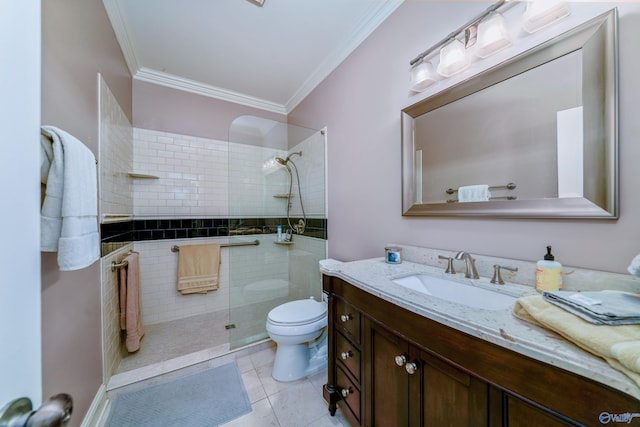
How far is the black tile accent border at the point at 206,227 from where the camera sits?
2.29 metres

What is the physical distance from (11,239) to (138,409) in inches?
67.6

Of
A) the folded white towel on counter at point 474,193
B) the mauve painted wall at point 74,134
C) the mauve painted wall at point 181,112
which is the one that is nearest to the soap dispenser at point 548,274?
the folded white towel on counter at point 474,193

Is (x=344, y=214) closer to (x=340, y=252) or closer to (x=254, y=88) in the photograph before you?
(x=340, y=252)

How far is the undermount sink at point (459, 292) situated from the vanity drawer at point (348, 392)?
595 mm

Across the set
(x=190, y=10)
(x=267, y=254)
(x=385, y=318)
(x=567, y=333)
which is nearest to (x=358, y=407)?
(x=385, y=318)

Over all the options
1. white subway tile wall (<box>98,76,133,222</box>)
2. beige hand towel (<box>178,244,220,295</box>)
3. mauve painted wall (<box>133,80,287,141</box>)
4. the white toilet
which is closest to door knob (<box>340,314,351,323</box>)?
the white toilet

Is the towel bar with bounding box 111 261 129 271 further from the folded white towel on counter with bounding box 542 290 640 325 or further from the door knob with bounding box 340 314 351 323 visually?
the folded white towel on counter with bounding box 542 290 640 325

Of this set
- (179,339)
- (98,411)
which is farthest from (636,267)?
(179,339)

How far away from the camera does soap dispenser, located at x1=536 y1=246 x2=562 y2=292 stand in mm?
799

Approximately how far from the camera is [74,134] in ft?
3.69

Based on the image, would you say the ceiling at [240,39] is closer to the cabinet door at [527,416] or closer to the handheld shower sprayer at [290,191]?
the handheld shower sprayer at [290,191]

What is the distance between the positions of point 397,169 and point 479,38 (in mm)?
719
